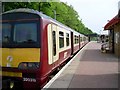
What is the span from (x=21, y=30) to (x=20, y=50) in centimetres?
74

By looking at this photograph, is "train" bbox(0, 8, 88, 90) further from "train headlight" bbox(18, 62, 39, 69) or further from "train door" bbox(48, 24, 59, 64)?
"train door" bbox(48, 24, 59, 64)

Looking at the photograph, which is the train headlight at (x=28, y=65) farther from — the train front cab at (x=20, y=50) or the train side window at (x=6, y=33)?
the train side window at (x=6, y=33)

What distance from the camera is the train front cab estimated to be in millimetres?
9359

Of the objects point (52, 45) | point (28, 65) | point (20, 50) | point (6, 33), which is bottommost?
point (28, 65)

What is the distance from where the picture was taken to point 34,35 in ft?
32.1

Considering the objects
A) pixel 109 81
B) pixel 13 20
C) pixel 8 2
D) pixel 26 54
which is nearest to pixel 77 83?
pixel 109 81

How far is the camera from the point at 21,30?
9.96 meters

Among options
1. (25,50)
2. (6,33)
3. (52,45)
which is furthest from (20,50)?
(52,45)

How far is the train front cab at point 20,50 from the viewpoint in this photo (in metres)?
9.36

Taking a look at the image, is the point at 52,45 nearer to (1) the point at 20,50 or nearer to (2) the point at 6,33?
(1) the point at 20,50

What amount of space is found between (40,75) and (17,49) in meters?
1.26

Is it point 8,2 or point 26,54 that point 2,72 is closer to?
point 26,54

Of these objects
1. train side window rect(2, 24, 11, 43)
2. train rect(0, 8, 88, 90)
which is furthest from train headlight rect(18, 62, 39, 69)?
train side window rect(2, 24, 11, 43)

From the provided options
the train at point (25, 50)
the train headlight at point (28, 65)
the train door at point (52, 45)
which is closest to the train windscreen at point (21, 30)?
the train at point (25, 50)
